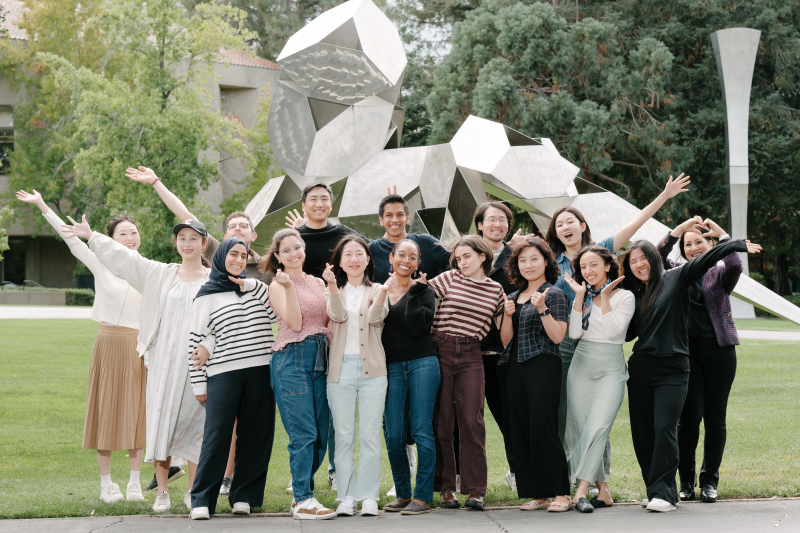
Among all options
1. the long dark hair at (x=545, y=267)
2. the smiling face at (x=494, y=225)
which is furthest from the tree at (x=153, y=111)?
the long dark hair at (x=545, y=267)

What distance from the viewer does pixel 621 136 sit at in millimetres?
23484

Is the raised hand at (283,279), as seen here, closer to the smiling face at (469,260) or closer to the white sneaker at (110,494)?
the smiling face at (469,260)

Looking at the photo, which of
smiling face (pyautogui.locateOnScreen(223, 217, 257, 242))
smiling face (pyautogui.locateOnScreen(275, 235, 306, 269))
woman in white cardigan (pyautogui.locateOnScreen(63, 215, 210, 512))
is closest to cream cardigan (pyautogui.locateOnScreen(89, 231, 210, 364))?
woman in white cardigan (pyautogui.locateOnScreen(63, 215, 210, 512))

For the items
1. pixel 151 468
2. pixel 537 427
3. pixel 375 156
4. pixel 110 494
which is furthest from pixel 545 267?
pixel 375 156

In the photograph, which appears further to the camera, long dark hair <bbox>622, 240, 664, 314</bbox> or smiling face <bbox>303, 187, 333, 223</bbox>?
smiling face <bbox>303, 187, 333, 223</bbox>

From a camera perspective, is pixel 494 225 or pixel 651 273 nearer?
pixel 651 273

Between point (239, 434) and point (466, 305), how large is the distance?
160cm

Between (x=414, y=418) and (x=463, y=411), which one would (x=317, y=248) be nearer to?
(x=414, y=418)

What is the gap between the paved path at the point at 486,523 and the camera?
444 centimetres

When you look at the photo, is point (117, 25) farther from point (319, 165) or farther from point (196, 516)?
point (196, 516)

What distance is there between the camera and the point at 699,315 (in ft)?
17.6

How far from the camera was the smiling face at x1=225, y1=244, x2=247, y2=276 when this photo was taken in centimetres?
492

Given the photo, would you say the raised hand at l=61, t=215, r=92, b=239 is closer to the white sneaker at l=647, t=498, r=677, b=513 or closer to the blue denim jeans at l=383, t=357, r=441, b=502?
the blue denim jeans at l=383, t=357, r=441, b=502

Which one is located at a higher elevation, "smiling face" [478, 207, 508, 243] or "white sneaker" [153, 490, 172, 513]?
"smiling face" [478, 207, 508, 243]
